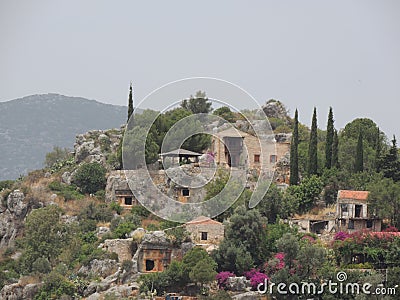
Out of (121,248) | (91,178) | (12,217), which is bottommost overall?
(121,248)

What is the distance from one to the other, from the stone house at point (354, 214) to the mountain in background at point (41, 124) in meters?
121

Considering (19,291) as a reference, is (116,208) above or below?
above

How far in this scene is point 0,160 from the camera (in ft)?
538

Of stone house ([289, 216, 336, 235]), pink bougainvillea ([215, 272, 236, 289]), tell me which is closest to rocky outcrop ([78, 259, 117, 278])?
pink bougainvillea ([215, 272, 236, 289])

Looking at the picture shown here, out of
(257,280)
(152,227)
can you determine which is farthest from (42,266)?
(257,280)

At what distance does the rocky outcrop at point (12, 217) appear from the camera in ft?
156

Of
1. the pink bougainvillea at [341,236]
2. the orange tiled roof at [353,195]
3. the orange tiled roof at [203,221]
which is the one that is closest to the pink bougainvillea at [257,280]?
the orange tiled roof at [203,221]

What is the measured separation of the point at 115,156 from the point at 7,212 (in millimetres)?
6930

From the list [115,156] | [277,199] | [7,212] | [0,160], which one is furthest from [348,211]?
[0,160]

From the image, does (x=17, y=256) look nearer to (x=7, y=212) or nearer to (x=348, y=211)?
(x=7, y=212)

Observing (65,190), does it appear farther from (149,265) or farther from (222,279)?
(222,279)

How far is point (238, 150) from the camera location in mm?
46969

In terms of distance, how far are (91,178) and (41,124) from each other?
432 ft

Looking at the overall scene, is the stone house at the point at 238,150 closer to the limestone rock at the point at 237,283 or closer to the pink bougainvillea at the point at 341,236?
the pink bougainvillea at the point at 341,236
